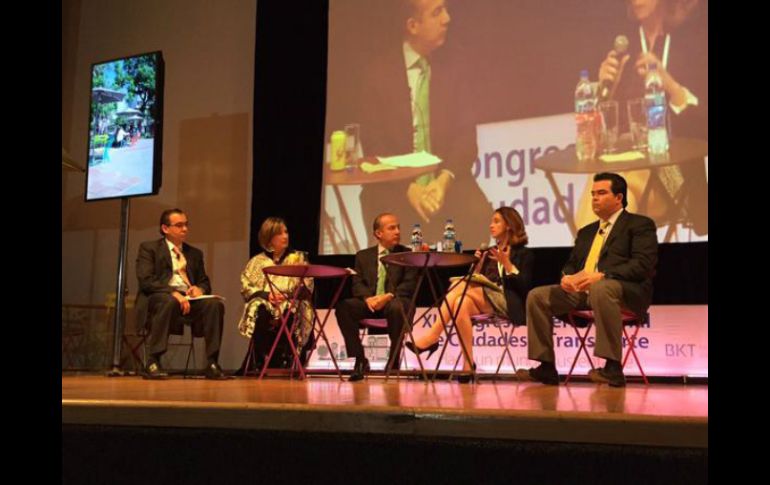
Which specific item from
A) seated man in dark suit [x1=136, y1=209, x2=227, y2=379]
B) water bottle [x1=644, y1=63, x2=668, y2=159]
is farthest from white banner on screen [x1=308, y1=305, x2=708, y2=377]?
seated man in dark suit [x1=136, y1=209, x2=227, y2=379]

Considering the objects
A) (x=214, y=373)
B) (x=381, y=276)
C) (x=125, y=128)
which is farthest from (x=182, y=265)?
(x=381, y=276)

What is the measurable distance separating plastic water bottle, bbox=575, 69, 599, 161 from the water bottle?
37 cm

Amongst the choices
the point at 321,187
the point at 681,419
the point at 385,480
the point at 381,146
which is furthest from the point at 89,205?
the point at 681,419

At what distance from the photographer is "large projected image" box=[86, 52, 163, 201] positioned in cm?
570

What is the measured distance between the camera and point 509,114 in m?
5.65

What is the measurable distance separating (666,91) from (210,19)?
4543 millimetres

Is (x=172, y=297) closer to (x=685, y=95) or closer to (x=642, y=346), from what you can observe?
(x=642, y=346)

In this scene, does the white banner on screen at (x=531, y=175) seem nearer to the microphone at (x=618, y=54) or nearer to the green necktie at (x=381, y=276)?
the microphone at (x=618, y=54)

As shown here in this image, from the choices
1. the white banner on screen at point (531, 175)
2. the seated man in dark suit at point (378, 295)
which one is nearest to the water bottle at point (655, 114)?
the white banner on screen at point (531, 175)

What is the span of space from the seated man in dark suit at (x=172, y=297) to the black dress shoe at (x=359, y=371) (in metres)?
0.87

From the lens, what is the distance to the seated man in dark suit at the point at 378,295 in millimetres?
4797

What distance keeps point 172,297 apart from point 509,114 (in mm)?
2863

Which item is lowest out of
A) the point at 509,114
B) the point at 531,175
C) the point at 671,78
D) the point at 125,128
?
the point at 531,175
